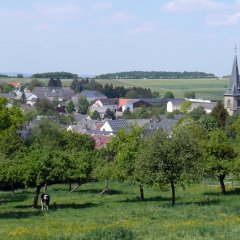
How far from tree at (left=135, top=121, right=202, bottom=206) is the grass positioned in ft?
5.75

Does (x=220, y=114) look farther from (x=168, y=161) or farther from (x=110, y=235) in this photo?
(x=110, y=235)

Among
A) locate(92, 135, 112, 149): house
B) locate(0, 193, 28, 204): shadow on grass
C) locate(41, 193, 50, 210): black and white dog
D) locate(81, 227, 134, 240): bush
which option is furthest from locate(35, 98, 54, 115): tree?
locate(81, 227, 134, 240): bush

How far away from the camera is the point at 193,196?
1610 inches

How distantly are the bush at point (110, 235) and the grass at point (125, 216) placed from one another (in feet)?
0.46

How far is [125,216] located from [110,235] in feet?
31.6

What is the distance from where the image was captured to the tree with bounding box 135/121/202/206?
3425 cm

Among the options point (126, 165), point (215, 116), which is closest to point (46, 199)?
point (126, 165)

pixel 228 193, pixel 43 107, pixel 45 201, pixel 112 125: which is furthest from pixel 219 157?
pixel 43 107

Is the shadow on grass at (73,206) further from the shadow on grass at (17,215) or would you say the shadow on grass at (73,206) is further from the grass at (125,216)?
the shadow on grass at (17,215)

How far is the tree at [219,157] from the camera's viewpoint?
41594 mm

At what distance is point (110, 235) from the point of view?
61.8ft

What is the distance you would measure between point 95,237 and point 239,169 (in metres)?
24.3

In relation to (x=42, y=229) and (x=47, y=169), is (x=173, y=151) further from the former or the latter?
(x=42, y=229)

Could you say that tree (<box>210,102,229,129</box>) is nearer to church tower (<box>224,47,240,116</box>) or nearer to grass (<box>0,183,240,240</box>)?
church tower (<box>224,47,240,116</box>)
